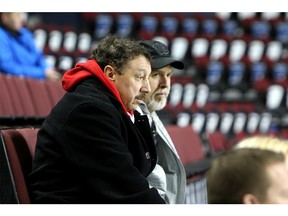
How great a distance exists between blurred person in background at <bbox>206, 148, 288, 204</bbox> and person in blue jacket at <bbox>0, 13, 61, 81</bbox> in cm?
232


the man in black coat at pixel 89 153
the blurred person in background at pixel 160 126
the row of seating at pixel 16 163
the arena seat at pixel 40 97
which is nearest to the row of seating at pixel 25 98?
the arena seat at pixel 40 97

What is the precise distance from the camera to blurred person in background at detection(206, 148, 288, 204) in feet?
3.10

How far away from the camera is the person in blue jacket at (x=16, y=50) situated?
3.17 m

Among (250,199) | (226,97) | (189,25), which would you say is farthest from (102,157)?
(189,25)

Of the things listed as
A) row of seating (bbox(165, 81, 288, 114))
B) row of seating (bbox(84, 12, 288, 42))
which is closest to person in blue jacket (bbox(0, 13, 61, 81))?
row of seating (bbox(165, 81, 288, 114))

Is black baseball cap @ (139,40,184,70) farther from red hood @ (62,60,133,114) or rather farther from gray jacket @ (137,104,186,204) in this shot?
red hood @ (62,60,133,114)

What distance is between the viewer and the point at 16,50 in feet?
10.7

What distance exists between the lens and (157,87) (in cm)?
196

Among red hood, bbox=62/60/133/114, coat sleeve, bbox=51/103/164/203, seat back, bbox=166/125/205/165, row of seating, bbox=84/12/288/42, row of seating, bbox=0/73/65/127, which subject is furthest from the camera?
row of seating, bbox=84/12/288/42

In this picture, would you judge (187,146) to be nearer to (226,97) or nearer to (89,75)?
(89,75)

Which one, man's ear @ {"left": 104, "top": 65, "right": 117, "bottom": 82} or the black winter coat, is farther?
man's ear @ {"left": 104, "top": 65, "right": 117, "bottom": 82}

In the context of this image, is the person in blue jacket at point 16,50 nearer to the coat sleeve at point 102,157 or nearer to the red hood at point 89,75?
the red hood at point 89,75

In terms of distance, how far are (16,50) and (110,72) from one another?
183cm
